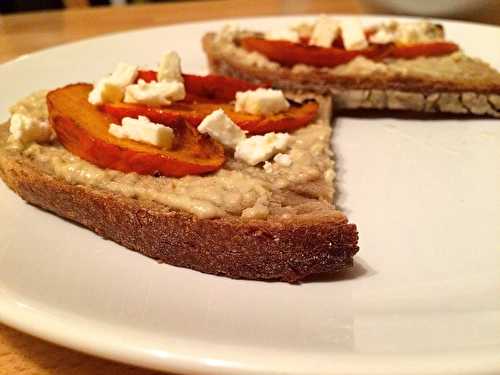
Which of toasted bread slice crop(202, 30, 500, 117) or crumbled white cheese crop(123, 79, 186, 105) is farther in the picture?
toasted bread slice crop(202, 30, 500, 117)

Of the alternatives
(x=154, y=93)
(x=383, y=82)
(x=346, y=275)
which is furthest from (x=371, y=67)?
(x=346, y=275)

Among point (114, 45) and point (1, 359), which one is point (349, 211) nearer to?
point (1, 359)

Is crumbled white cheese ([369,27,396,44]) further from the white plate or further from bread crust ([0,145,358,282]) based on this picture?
bread crust ([0,145,358,282])

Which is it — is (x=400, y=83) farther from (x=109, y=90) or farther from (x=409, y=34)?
(x=109, y=90)

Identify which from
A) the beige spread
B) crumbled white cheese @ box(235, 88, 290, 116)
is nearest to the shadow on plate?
the beige spread

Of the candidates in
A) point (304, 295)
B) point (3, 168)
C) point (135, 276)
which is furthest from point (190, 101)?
Answer: point (304, 295)

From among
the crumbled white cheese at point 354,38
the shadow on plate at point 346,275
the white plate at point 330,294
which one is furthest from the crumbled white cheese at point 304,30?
the shadow on plate at point 346,275
